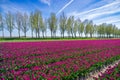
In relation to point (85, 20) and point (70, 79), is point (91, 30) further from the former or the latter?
point (70, 79)

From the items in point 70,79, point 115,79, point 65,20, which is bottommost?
point 70,79

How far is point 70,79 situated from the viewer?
5.50 m

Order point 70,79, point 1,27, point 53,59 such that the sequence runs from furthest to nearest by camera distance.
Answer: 1. point 1,27
2. point 53,59
3. point 70,79

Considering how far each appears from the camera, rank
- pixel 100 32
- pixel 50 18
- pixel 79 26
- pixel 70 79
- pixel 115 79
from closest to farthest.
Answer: pixel 115 79, pixel 70 79, pixel 50 18, pixel 79 26, pixel 100 32

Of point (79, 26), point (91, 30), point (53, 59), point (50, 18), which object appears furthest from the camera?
point (91, 30)

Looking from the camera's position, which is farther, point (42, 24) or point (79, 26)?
point (79, 26)

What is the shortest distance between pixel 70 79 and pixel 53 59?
3.63m

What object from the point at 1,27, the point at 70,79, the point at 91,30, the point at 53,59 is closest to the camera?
the point at 70,79

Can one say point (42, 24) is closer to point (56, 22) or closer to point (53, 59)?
point (56, 22)

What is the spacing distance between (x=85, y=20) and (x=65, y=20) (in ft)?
74.8

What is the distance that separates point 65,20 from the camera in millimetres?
60812

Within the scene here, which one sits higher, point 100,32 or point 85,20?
point 85,20

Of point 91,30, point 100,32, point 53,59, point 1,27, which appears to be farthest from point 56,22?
point 53,59

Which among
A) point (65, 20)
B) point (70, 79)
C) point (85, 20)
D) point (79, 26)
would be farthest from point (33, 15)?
point (70, 79)
